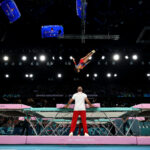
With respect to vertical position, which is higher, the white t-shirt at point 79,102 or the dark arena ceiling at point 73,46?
the dark arena ceiling at point 73,46

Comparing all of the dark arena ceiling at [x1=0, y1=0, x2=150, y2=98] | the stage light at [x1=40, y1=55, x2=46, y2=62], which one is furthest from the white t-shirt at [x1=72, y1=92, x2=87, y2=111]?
the stage light at [x1=40, y1=55, x2=46, y2=62]

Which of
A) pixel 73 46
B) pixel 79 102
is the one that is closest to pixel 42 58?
pixel 73 46

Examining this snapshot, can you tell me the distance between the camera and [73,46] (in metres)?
11.7

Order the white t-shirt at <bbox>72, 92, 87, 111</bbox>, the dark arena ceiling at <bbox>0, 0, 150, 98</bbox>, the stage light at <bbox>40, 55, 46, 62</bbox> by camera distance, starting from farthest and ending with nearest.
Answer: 1. the stage light at <bbox>40, 55, 46, 62</bbox>
2. the dark arena ceiling at <bbox>0, 0, 150, 98</bbox>
3. the white t-shirt at <bbox>72, 92, 87, 111</bbox>

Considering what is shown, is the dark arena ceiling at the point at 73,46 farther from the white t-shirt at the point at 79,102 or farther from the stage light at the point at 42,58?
the white t-shirt at the point at 79,102

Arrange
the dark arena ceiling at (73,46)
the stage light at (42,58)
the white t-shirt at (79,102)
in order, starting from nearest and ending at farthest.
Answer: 1. the white t-shirt at (79,102)
2. the dark arena ceiling at (73,46)
3. the stage light at (42,58)

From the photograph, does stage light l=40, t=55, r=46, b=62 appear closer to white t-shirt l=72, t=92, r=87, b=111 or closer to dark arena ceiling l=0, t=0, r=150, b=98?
dark arena ceiling l=0, t=0, r=150, b=98

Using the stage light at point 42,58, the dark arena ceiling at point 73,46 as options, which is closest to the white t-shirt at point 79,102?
the dark arena ceiling at point 73,46

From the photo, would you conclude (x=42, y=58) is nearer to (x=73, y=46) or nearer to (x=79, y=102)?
(x=73, y=46)

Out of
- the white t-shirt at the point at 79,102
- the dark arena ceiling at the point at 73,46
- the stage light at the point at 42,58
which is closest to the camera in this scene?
the white t-shirt at the point at 79,102

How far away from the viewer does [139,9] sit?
729 cm

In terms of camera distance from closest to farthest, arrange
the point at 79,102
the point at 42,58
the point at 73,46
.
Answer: the point at 79,102 < the point at 73,46 < the point at 42,58

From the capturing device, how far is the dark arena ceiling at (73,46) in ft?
24.7

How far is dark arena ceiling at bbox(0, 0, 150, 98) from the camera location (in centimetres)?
752
